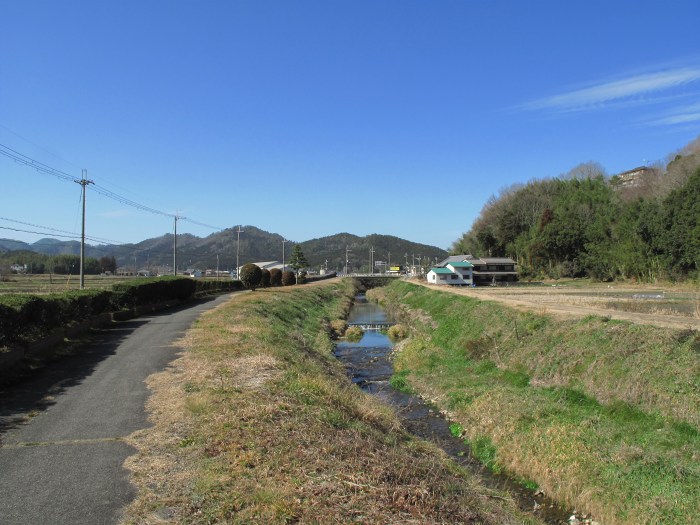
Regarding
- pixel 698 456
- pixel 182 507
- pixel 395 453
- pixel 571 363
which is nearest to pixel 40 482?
pixel 182 507

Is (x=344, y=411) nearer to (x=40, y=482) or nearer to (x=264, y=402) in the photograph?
(x=264, y=402)

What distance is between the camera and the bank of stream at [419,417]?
31.5ft

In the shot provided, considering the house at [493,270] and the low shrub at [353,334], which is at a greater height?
the house at [493,270]

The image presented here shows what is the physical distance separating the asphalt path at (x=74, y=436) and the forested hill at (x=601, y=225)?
49388mm

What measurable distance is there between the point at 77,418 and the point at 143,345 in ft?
25.7

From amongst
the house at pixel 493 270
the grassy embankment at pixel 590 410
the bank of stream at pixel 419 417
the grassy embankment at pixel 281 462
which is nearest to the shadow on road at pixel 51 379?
the grassy embankment at pixel 281 462

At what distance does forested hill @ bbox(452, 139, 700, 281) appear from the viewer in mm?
48688

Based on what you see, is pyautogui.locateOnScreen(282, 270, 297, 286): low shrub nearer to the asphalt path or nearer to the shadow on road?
the shadow on road

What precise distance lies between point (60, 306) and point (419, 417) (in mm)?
12070

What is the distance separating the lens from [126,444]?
7820 millimetres

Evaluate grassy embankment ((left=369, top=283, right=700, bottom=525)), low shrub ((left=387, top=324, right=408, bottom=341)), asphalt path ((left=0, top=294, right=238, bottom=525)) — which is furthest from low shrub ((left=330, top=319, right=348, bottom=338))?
A: asphalt path ((left=0, top=294, right=238, bottom=525))

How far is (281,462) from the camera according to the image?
6.78 meters

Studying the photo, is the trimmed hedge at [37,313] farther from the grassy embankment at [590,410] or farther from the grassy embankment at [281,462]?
the grassy embankment at [590,410]

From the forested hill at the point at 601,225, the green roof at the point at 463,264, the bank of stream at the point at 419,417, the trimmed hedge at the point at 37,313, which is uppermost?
the forested hill at the point at 601,225
